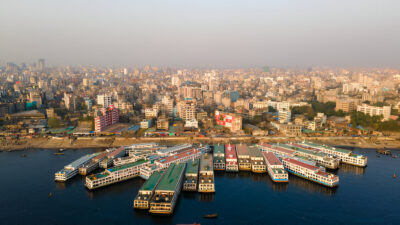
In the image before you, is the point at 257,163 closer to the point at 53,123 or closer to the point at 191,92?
the point at 53,123

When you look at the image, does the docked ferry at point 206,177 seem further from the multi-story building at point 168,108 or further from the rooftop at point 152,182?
the multi-story building at point 168,108

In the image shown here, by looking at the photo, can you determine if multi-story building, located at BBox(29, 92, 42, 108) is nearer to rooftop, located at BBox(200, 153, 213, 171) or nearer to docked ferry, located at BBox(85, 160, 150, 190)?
docked ferry, located at BBox(85, 160, 150, 190)

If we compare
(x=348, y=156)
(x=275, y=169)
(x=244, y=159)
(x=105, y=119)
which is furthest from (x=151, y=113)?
(x=348, y=156)

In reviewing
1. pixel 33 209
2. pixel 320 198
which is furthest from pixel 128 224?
pixel 320 198

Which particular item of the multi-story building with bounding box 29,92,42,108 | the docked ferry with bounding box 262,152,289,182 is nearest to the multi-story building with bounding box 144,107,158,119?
the multi-story building with bounding box 29,92,42,108

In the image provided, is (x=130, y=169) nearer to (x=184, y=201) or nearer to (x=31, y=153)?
(x=184, y=201)

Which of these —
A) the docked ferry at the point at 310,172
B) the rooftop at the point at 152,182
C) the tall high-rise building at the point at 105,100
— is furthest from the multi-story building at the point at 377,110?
the tall high-rise building at the point at 105,100
